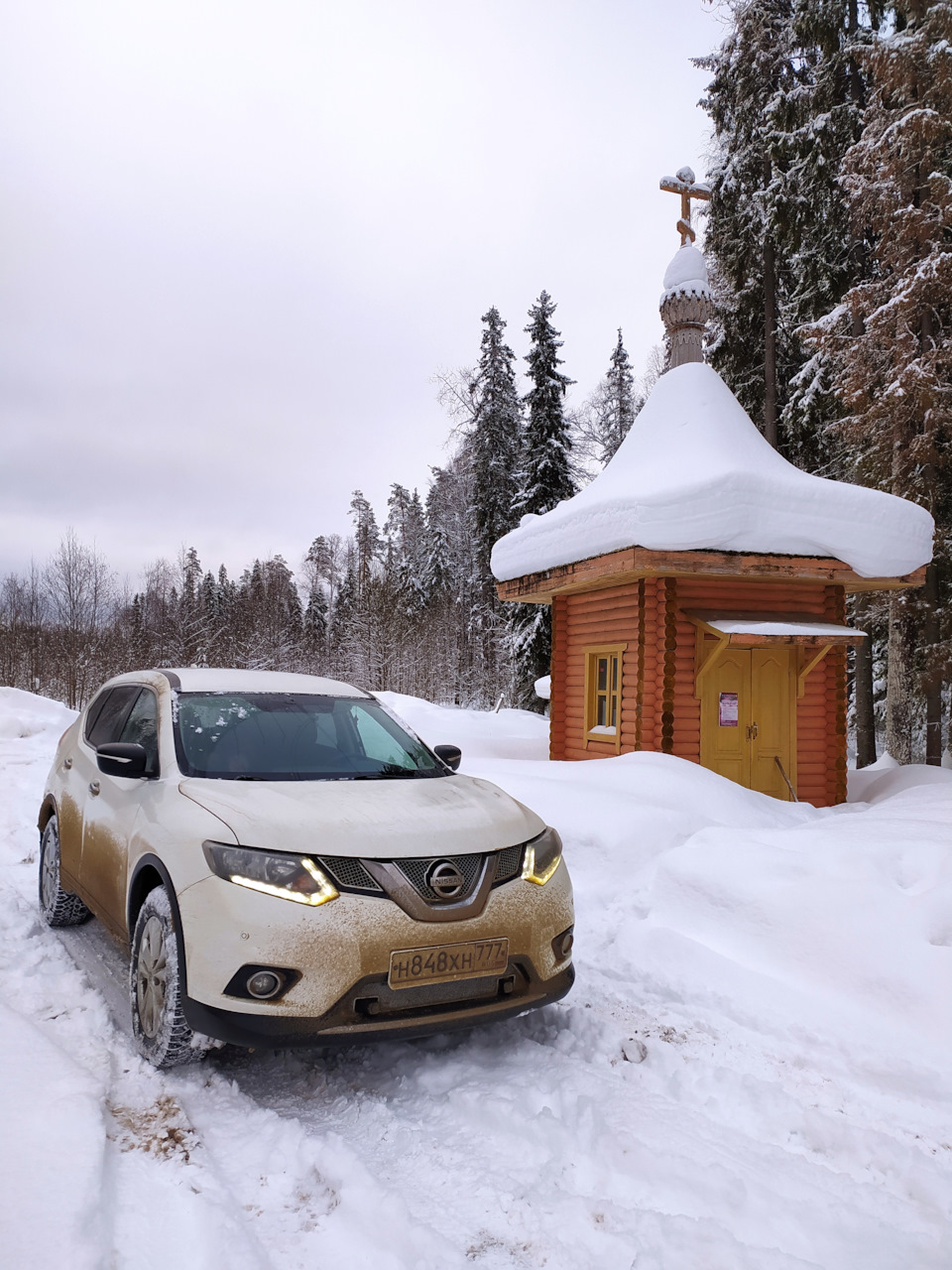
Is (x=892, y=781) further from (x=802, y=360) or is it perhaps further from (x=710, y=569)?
(x=802, y=360)

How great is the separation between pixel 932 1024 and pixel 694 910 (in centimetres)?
165

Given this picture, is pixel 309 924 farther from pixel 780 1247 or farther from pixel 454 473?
pixel 454 473

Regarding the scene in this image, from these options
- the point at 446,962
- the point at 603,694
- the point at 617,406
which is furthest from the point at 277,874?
the point at 617,406

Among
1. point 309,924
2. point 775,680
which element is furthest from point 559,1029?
point 775,680

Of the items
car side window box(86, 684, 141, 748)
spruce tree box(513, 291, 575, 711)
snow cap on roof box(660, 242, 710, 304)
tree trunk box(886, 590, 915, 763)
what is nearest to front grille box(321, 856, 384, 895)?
car side window box(86, 684, 141, 748)

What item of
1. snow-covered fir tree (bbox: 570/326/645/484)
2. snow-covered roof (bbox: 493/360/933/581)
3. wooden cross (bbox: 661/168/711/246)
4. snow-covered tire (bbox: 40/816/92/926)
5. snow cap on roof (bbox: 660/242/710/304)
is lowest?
snow-covered tire (bbox: 40/816/92/926)

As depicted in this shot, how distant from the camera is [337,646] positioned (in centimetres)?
4597

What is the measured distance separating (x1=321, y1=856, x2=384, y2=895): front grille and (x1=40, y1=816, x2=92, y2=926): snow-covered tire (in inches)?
100

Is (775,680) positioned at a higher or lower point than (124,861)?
higher

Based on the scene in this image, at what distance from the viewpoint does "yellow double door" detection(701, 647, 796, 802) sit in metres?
10.7

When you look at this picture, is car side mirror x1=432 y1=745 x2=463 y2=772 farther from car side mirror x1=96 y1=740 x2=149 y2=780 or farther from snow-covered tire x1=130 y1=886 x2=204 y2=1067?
snow-covered tire x1=130 y1=886 x2=204 y2=1067

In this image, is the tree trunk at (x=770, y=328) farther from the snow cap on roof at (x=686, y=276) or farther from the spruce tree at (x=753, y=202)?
the snow cap on roof at (x=686, y=276)

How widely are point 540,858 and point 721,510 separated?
6543 millimetres

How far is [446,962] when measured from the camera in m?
3.11
